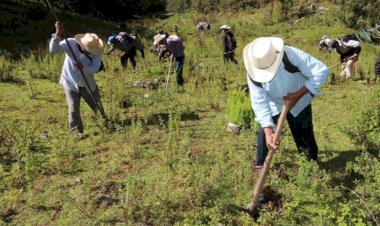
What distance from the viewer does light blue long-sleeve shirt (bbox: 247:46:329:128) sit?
3695 mm

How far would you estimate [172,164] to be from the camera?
15.8ft

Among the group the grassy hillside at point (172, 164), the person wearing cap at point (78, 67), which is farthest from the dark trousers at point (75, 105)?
the grassy hillside at point (172, 164)

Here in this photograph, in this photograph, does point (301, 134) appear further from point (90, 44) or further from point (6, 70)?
point (6, 70)

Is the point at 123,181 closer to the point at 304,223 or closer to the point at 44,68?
the point at 304,223

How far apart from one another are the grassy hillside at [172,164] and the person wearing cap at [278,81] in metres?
0.49

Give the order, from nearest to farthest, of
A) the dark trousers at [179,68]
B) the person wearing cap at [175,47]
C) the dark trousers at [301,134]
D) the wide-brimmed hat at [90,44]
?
the dark trousers at [301,134] → the wide-brimmed hat at [90,44] → the person wearing cap at [175,47] → the dark trousers at [179,68]

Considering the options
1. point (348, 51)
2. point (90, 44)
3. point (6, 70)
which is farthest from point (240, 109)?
point (6, 70)

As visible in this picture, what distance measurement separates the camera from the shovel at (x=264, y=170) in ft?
11.0

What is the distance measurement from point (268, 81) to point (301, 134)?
1.16 m

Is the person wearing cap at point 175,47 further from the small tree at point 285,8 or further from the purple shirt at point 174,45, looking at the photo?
the small tree at point 285,8

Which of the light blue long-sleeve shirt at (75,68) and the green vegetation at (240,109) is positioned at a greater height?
the light blue long-sleeve shirt at (75,68)

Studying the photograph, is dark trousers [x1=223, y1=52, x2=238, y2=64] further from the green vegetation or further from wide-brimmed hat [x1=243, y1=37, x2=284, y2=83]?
wide-brimmed hat [x1=243, y1=37, x2=284, y2=83]

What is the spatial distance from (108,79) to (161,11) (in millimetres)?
25908

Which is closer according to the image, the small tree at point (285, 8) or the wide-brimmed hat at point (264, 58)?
the wide-brimmed hat at point (264, 58)
